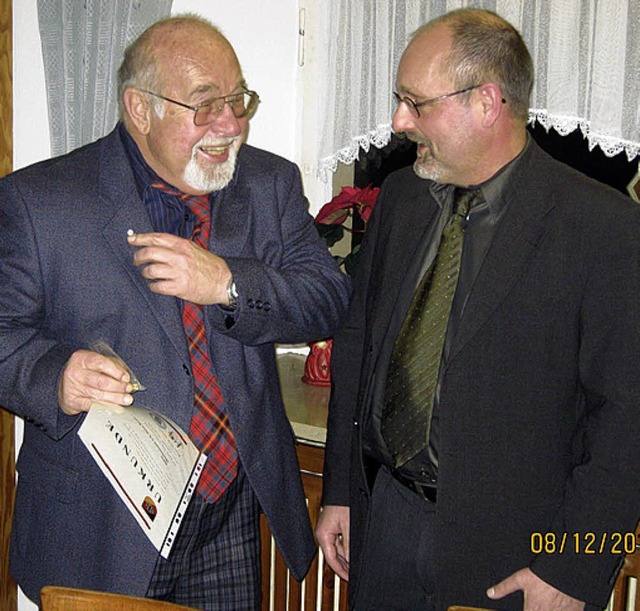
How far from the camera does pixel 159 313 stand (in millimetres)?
1634

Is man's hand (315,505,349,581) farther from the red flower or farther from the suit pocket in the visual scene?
the red flower

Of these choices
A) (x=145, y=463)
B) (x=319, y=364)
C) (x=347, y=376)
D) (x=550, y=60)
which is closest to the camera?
(x=145, y=463)

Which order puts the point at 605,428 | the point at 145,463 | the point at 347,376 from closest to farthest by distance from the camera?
1. the point at 145,463
2. the point at 605,428
3. the point at 347,376

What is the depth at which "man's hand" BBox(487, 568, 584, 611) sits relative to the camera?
1540 mm

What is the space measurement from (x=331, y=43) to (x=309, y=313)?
4.48ft

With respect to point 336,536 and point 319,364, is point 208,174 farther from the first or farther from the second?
point 319,364

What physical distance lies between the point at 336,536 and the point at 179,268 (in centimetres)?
76

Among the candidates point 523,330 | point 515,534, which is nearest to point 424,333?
point 523,330

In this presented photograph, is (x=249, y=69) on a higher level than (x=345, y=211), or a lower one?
higher

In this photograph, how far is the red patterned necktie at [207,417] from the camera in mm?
1688

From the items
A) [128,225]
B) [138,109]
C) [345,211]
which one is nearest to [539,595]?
[128,225]

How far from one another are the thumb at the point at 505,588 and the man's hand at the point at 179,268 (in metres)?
0.74

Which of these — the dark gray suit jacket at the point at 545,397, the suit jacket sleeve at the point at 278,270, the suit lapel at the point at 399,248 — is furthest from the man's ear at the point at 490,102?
the suit jacket sleeve at the point at 278,270
